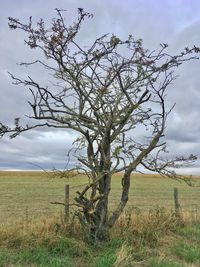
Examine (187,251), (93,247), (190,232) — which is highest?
(190,232)

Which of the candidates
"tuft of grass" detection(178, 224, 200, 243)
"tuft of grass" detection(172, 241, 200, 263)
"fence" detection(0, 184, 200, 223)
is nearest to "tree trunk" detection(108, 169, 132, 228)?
"fence" detection(0, 184, 200, 223)

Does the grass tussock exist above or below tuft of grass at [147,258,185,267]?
above

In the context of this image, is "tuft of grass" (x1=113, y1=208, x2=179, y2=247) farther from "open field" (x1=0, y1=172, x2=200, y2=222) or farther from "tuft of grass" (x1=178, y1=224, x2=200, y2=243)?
"open field" (x1=0, y1=172, x2=200, y2=222)

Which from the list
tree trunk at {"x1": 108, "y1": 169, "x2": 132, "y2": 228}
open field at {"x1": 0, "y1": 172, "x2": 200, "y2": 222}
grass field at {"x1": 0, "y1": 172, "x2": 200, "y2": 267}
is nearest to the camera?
grass field at {"x1": 0, "y1": 172, "x2": 200, "y2": 267}

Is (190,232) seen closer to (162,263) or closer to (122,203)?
(122,203)

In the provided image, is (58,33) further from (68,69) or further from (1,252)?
(1,252)

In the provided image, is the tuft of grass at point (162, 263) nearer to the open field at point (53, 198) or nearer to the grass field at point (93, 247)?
the grass field at point (93, 247)

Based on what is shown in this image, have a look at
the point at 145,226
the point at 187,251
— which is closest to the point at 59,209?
the point at 145,226

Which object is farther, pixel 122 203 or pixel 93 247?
pixel 122 203

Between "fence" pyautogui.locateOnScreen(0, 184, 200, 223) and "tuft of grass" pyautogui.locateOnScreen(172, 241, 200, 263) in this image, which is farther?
"fence" pyautogui.locateOnScreen(0, 184, 200, 223)

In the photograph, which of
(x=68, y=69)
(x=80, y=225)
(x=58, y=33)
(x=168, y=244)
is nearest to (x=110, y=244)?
(x=80, y=225)

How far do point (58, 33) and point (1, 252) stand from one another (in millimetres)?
4717

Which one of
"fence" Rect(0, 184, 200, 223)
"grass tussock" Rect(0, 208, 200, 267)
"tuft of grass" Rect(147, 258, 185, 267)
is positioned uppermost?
"fence" Rect(0, 184, 200, 223)

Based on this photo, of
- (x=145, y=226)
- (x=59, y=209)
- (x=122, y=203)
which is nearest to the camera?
(x=122, y=203)
